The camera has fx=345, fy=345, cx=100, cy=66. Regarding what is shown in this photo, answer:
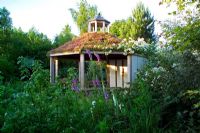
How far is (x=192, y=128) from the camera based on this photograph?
494cm

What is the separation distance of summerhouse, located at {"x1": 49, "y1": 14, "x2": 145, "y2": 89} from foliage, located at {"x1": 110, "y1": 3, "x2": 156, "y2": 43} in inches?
522

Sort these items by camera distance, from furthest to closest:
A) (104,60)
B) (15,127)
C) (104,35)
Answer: (104,60) → (104,35) → (15,127)

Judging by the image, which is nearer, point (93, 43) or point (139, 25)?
point (93, 43)

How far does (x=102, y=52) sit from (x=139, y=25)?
1857cm

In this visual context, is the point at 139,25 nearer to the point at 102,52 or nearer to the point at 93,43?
the point at 93,43

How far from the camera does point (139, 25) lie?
3166 cm

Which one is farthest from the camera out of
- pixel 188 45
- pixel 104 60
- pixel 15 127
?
pixel 104 60

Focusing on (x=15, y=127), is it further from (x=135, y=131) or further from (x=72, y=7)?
(x=72, y=7)

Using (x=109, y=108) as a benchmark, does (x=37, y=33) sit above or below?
above

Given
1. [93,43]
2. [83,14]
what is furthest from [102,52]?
[83,14]

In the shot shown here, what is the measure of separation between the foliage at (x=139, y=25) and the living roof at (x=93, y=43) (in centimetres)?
1591

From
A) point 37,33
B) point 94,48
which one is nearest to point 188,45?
point 94,48

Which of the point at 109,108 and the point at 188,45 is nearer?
the point at 188,45

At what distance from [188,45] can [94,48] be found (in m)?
8.71
